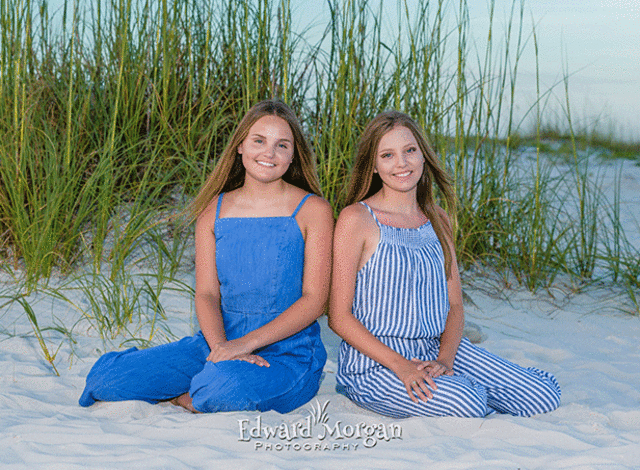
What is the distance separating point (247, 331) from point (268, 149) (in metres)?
0.54

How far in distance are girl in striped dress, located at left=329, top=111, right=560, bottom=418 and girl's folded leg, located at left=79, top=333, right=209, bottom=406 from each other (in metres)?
0.46

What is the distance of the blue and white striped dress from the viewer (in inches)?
82.7

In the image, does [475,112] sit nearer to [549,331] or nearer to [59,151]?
[549,331]

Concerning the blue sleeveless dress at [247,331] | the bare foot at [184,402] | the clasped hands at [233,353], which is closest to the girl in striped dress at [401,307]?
the blue sleeveless dress at [247,331]

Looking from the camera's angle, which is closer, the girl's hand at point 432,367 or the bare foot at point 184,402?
the girl's hand at point 432,367

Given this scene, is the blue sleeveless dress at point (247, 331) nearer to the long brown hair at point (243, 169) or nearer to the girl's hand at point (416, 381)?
the long brown hair at point (243, 169)

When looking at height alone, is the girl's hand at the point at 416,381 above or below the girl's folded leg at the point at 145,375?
above

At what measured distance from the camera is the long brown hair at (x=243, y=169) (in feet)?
7.23

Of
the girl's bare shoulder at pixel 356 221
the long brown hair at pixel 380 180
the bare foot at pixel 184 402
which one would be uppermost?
the long brown hair at pixel 380 180

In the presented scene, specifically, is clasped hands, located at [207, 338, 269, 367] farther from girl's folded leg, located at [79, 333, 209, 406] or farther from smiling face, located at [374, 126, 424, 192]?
smiling face, located at [374, 126, 424, 192]

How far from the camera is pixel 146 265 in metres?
3.75

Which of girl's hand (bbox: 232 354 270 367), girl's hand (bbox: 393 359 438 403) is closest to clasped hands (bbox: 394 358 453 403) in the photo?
girl's hand (bbox: 393 359 438 403)

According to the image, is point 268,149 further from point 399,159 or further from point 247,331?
point 247,331

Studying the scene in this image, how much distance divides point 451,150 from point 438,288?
167cm
